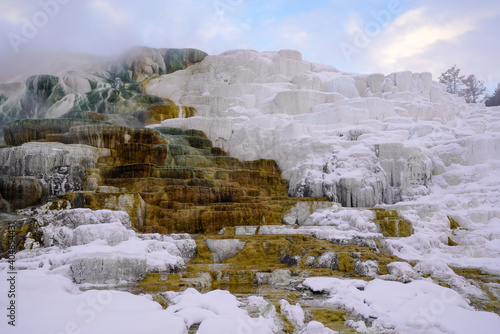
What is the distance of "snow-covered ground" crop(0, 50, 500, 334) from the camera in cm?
479

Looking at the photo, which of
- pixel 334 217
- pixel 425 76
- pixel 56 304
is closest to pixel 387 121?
pixel 425 76

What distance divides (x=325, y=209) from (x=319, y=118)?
35.7ft

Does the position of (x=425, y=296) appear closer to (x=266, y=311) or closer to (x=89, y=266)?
(x=266, y=311)

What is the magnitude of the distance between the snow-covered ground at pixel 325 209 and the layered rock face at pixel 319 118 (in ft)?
0.28

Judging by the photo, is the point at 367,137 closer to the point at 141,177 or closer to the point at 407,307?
the point at 141,177

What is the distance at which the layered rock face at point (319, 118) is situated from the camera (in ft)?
60.1

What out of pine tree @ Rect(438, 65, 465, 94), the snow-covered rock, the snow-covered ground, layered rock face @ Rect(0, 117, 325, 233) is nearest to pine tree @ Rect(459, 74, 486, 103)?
pine tree @ Rect(438, 65, 465, 94)

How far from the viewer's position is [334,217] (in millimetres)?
13461

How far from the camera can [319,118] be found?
24.2 meters

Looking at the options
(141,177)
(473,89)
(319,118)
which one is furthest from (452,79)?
(141,177)

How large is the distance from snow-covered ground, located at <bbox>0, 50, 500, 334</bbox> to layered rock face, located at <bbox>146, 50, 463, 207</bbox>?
8 cm

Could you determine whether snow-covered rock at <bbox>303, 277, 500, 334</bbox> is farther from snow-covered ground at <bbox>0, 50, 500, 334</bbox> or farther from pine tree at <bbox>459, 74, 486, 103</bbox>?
pine tree at <bbox>459, 74, 486, 103</bbox>

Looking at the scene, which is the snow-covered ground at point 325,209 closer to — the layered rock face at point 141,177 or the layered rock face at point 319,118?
the layered rock face at point 319,118

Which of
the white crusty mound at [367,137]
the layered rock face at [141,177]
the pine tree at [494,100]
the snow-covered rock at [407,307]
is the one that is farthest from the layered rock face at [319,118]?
the snow-covered rock at [407,307]
